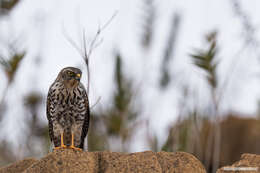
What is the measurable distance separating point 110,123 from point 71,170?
12.3 ft

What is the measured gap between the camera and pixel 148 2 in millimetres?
8250

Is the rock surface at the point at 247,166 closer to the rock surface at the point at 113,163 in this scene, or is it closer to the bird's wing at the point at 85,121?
the rock surface at the point at 113,163

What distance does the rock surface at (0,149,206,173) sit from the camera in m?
3.49

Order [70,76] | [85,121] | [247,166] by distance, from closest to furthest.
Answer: [247,166] → [70,76] → [85,121]

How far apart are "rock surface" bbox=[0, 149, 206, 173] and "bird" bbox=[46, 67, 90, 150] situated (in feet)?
2.63

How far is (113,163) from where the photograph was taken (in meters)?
3.59

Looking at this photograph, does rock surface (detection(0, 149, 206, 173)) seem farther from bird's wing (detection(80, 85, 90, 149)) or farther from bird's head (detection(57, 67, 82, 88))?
bird's wing (detection(80, 85, 90, 149))

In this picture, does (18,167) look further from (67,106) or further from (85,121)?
(85,121)

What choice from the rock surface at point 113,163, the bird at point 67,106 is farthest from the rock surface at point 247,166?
the bird at point 67,106

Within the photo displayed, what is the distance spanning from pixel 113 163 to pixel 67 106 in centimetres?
129

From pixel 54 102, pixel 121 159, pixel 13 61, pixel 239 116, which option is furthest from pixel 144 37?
pixel 239 116

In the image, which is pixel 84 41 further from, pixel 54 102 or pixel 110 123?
pixel 110 123

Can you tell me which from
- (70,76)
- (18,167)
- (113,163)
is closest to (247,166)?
(113,163)

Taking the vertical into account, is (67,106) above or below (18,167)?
above
